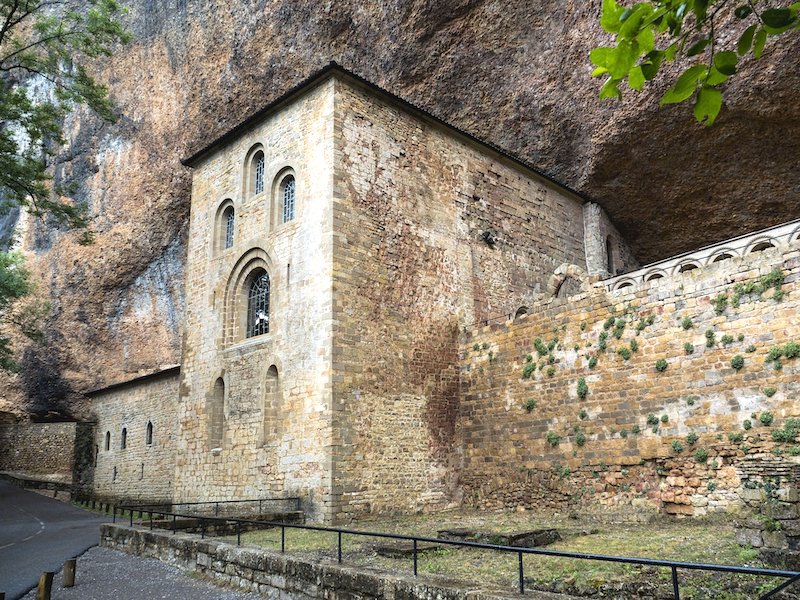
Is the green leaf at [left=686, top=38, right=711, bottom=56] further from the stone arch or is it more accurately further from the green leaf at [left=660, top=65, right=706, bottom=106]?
the stone arch

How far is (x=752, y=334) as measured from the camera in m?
10.4

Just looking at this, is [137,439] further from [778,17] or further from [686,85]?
[778,17]

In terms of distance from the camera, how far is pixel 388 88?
20.5 m

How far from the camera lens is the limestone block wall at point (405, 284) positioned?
13297mm

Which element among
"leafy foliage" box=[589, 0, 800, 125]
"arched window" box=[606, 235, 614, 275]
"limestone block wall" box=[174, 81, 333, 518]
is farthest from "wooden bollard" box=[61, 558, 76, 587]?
"arched window" box=[606, 235, 614, 275]

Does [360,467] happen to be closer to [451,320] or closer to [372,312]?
[372,312]

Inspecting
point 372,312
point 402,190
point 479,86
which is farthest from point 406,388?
point 479,86

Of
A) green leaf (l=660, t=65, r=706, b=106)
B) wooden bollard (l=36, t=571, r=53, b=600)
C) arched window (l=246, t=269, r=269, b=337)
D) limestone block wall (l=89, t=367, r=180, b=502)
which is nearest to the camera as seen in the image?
green leaf (l=660, t=65, r=706, b=106)

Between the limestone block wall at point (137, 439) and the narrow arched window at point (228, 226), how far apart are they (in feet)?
19.7

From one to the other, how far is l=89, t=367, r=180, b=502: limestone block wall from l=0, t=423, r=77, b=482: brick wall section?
2.50 m

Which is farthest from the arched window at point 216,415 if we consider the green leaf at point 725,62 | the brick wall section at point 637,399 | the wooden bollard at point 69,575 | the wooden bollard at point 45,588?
the green leaf at point 725,62

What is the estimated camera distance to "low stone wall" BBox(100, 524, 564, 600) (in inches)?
223

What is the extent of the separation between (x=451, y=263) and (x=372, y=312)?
3021 mm

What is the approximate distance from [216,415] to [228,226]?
511 centimetres
